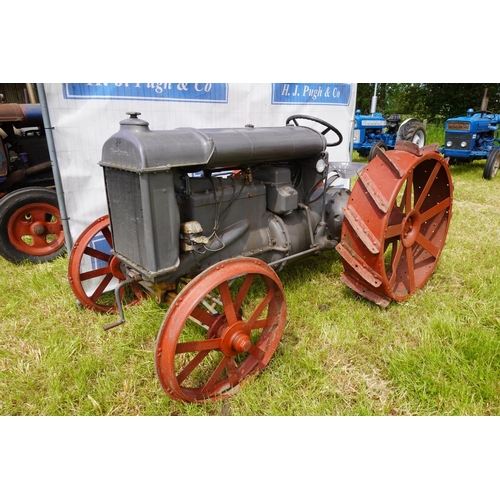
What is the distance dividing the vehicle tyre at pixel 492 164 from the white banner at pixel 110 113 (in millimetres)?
5533

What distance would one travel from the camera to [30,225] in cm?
393

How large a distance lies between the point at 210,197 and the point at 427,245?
1.84 metres

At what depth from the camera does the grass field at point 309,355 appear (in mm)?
2152

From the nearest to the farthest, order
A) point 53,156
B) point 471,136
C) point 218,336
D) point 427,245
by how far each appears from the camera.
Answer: point 218,336 < point 53,156 < point 427,245 < point 471,136

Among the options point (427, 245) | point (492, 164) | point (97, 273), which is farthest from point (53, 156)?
point (492, 164)

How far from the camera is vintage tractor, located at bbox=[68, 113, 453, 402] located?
2047 mm

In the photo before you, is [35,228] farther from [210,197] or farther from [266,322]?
[266,322]

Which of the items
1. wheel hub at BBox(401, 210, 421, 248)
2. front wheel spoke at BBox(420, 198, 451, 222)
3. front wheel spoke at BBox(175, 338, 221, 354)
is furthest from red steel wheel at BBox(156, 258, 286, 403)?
front wheel spoke at BBox(420, 198, 451, 222)

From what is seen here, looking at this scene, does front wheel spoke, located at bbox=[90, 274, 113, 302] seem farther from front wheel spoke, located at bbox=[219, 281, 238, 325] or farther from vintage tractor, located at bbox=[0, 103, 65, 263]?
front wheel spoke, located at bbox=[219, 281, 238, 325]

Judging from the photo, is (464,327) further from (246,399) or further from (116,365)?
(116,365)

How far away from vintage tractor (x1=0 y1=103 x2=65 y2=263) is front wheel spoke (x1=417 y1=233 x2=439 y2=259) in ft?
11.0

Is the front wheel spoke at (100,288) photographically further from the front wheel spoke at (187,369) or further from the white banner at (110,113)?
the front wheel spoke at (187,369)

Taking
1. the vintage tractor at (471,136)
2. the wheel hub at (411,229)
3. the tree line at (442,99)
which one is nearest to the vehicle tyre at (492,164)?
the vintage tractor at (471,136)

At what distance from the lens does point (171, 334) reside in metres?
1.90
